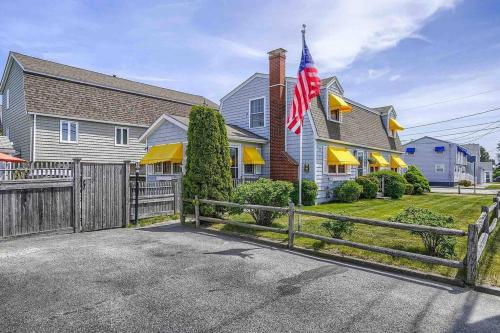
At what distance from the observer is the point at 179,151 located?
16.5m

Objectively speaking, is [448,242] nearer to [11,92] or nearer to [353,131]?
[353,131]

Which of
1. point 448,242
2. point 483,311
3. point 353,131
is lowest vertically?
point 483,311

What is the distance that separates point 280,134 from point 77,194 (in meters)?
11.7

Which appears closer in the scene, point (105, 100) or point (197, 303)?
point (197, 303)

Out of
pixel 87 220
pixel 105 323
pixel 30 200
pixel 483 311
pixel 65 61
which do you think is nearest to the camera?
pixel 105 323

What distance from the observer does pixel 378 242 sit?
8.62 meters

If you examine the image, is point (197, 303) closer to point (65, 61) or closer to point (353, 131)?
point (353, 131)

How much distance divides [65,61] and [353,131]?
919 inches

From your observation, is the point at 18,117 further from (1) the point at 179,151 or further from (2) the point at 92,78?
(1) the point at 179,151

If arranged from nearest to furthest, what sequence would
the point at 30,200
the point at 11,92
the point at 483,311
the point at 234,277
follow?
the point at 483,311 → the point at 234,277 → the point at 30,200 → the point at 11,92

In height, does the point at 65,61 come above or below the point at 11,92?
above

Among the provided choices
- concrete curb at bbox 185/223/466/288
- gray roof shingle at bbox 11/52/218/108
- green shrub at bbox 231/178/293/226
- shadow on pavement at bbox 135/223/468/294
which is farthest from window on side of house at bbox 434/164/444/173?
concrete curb at bbox 185/223/466/288

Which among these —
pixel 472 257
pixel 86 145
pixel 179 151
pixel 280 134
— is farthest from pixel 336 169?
pixel 86 145

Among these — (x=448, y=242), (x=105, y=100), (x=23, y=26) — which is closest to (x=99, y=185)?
(x=23, y=26)
